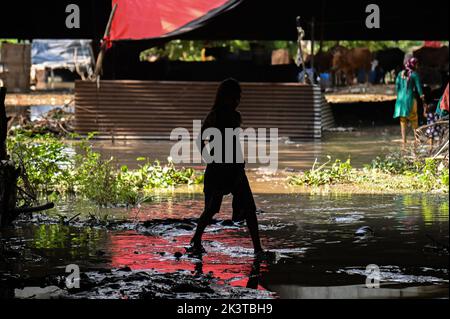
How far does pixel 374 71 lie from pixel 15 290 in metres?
40.7

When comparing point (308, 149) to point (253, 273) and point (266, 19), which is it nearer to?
point (266, 19)

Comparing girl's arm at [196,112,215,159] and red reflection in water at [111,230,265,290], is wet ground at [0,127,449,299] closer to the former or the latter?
red reflection in water at [111,230,265,290]

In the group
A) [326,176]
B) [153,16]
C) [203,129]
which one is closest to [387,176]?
[326,176]

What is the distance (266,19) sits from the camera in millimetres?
25984

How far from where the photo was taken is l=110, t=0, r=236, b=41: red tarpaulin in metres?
21.6

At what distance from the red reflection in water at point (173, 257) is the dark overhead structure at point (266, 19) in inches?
478

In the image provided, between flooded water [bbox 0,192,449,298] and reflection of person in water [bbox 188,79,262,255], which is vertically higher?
reflection of person in water [bbox 188,79,262,255]

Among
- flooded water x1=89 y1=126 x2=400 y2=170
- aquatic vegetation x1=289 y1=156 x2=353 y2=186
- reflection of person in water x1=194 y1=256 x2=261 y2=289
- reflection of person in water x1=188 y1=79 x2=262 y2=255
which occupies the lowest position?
reflection of person in water x1=194 y1=256 x2=261 y2=289

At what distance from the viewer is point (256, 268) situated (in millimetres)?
A: 9523

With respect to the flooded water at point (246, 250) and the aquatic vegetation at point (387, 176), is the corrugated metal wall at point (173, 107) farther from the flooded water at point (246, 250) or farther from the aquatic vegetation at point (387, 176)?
the flooded water at point (246, 250)

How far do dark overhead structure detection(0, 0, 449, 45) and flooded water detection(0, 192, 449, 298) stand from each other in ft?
34.9

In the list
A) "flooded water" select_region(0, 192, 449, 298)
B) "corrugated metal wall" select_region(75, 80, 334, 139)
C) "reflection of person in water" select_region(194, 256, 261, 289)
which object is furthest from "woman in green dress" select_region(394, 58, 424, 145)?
"reflection of person in water" select_region(194, 256, 261, 289)
